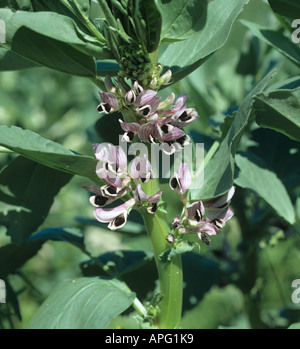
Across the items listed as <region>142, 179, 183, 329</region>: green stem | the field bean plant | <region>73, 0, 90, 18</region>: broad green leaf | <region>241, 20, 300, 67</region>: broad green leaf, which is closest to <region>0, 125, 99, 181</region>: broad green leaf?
the field bean plant

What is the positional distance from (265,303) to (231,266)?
0.50 meters

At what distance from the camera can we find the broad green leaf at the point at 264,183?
1.23 m

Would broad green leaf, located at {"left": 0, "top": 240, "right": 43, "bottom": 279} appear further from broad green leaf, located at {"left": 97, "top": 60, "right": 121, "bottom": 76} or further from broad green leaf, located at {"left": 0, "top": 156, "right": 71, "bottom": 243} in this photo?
broad green leaf, located at {"left": 97, "top": 60, "right": 121, "bottom": 76}

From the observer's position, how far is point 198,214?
0.97 m

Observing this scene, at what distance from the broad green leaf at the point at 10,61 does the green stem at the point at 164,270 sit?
1.25 feet

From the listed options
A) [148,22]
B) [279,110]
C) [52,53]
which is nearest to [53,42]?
[52,53]

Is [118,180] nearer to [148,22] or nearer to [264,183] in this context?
[148,22]

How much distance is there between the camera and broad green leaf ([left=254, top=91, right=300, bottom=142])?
93 cm

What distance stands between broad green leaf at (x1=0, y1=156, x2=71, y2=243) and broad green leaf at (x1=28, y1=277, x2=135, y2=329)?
0.19 meters

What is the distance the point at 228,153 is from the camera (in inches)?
37.6

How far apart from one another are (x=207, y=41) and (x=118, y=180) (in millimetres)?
323

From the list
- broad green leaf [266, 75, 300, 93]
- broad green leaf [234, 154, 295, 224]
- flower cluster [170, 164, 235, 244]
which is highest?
broad green leaf [266, 75, 300, 93]

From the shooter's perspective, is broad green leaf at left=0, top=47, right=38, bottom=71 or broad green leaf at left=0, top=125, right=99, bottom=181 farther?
broad green leaf at left=0, top=47, right=38, bottom=71
